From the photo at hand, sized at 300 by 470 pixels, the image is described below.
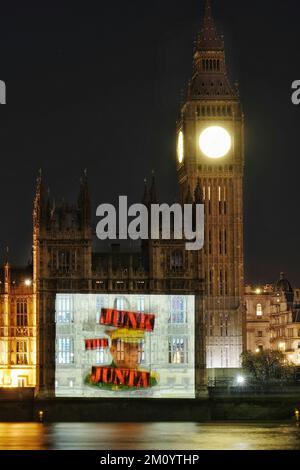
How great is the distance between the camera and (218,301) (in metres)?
175

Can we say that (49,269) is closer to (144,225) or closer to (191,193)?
(144,225)

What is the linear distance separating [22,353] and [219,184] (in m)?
29.7

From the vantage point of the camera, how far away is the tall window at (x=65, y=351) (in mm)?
152625

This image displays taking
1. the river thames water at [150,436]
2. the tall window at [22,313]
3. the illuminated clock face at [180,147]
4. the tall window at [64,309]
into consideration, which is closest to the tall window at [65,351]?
the tall window at [64,309]

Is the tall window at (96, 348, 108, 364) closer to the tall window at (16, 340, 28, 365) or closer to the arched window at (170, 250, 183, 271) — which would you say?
the arched window at (170, 250, 183, 271)

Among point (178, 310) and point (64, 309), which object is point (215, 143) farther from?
point (64, 309)

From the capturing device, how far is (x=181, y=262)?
155 m

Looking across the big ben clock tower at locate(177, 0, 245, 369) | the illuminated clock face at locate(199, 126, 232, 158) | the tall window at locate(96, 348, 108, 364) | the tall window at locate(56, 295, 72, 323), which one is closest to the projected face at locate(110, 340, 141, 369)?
the tall window at locate(96, 348, 108, 364)

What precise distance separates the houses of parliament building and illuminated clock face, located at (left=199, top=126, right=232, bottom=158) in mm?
103

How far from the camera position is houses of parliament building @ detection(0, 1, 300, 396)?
15338 centimetres

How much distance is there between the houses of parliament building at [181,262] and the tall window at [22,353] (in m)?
0.09

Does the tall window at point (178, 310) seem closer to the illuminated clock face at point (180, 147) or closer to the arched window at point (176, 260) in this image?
the arched window at point (176, 260)

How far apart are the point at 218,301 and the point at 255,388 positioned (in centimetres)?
2632

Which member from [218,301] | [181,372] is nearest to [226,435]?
[181,372]
